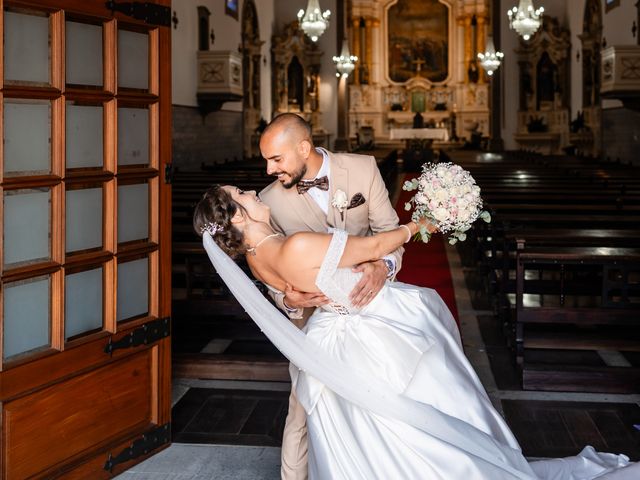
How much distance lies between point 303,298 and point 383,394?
1.44ft

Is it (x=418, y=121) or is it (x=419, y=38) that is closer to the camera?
(x=418, y=121)

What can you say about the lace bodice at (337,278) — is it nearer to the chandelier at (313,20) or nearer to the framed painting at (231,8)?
the chandelier at (313,20)

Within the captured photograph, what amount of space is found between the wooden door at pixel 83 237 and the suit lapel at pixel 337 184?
0.91 metres

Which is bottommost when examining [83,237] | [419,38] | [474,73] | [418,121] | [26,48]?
[83,237]

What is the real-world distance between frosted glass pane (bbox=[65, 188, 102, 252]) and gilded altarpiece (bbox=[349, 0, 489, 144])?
25.8m

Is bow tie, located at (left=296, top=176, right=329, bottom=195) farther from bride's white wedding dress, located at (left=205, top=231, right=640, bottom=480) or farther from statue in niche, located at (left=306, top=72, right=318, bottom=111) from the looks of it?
statue in niche, located at (left=306, top=72, right=318, bottom=111)

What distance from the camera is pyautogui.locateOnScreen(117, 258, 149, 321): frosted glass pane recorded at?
11.5 ft

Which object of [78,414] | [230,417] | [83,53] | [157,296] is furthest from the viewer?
[230,417]

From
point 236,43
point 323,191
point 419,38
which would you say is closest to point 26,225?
point 323,191

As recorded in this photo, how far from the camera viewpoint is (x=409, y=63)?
96.3 feet

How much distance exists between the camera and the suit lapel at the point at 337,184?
10.3 feet

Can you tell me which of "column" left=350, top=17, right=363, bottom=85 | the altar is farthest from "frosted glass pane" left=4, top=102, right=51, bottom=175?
"column" left=350, top=17, right=363, bottom=85

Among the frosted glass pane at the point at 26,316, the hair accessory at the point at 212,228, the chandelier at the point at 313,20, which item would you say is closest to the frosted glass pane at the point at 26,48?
the frosted glass pane at the point at 26,316

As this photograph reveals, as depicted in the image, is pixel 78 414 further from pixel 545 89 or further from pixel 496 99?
pixel 496 99
